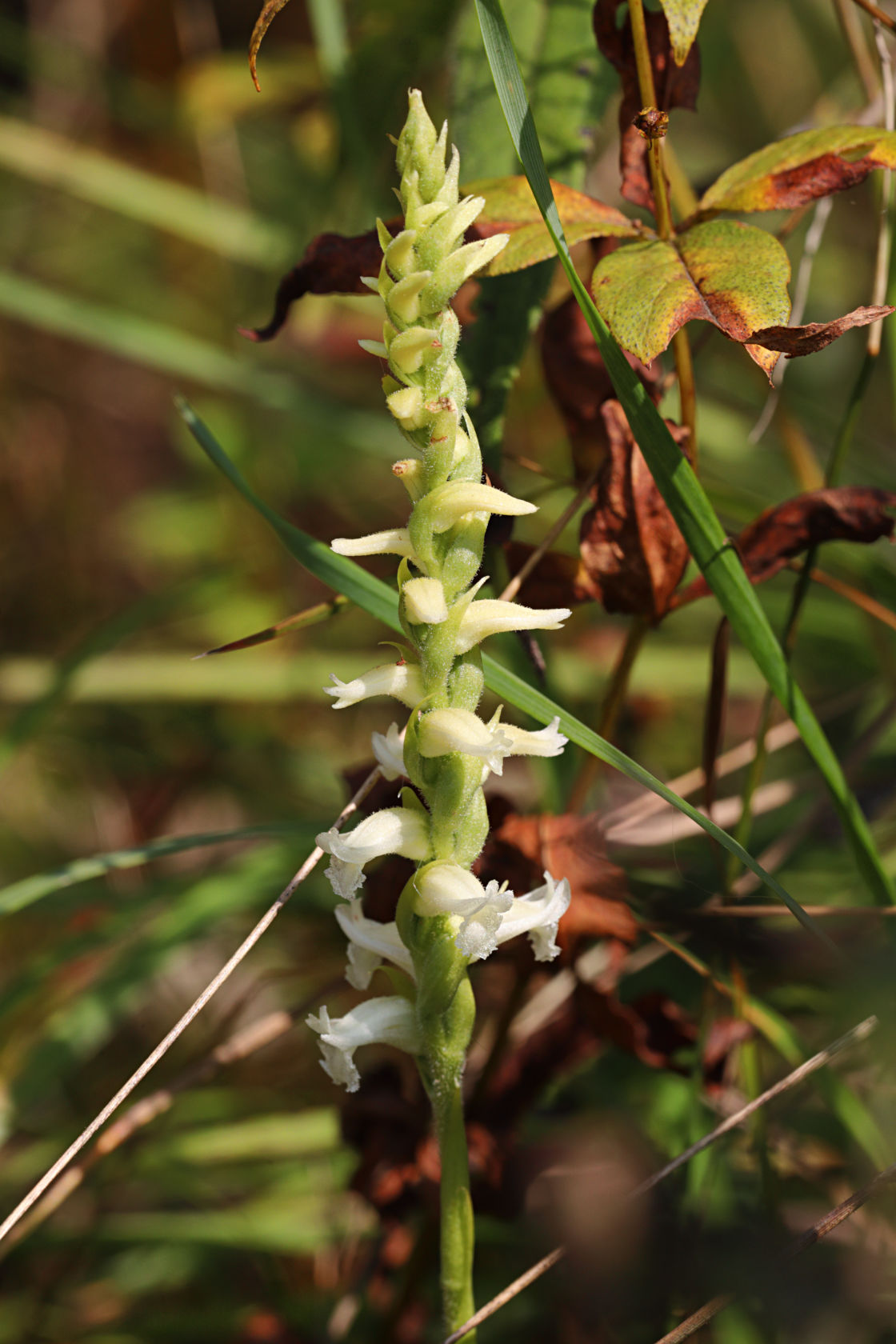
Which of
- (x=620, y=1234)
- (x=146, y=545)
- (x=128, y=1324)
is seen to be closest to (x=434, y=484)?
(x=620, y=1234)

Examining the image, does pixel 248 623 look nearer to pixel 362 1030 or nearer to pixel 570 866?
pixel 570 866

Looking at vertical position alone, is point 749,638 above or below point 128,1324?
above

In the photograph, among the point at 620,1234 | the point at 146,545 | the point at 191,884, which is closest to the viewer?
the point at 620,1234

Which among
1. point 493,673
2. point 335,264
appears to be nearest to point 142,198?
point 335,264

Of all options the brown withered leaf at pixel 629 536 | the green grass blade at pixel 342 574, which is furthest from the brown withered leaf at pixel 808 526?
the green grass blade at pixel 342 574

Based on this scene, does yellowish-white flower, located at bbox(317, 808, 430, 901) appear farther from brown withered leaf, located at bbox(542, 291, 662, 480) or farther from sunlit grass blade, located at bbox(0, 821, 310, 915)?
brown withered leaf, located at bbox(542, 291, 662, 480)

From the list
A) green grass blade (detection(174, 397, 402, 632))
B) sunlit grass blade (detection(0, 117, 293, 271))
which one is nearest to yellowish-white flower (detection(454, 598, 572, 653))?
green grass blade (detection(174, 397, 402, 632))

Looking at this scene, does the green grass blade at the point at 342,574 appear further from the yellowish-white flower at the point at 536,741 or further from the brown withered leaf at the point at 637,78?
the brown withered leaf at the point at 637,78

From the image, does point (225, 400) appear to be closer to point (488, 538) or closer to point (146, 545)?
point (146, 545)
